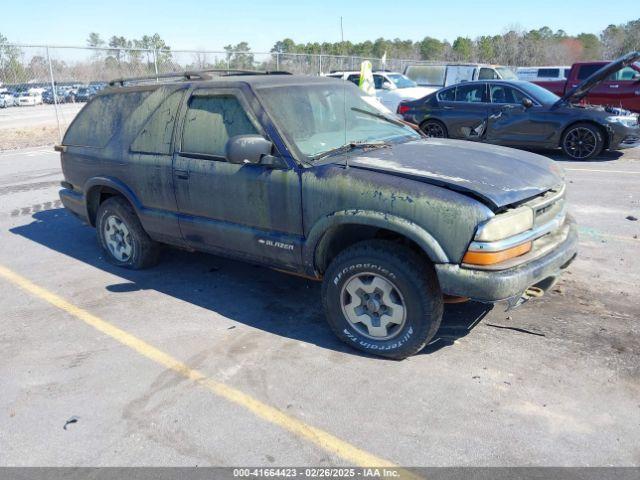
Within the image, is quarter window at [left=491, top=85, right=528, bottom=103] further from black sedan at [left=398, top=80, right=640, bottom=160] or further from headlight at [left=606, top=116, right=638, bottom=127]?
headlight at [left=606, top=116, right=638, bottom=127]

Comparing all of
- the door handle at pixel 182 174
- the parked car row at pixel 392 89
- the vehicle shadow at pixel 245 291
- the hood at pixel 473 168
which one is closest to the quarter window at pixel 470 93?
the parked car row at pixel 392 89

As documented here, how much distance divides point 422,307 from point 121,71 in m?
19.3

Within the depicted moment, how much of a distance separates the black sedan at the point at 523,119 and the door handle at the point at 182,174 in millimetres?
8372

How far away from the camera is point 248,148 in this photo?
378 centimetres

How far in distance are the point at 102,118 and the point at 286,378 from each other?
3.45 m

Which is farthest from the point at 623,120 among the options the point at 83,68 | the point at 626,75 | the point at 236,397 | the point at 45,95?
the point at 45,95

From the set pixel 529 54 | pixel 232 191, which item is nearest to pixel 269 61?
pixel 232 191

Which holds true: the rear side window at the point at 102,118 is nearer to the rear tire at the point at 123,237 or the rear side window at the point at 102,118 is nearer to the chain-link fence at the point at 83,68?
the rear tire at the point at 123,237

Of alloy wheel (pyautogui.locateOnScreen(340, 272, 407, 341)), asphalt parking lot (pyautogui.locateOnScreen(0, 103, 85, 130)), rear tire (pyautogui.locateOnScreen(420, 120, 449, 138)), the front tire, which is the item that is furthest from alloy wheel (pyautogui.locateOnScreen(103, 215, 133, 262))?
asphalt parking lot (pyautogui.locateOnScreen(0, 103, 85, 130))

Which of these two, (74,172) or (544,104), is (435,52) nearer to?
(544,104)

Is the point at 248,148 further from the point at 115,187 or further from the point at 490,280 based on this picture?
the point at 115,187

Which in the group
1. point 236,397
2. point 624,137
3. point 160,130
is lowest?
Result: point 236,397

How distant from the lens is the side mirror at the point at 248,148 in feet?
12.4

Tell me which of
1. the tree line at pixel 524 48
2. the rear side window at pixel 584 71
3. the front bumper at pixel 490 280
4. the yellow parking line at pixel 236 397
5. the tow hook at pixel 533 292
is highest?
the tree line at pixel 524 48
